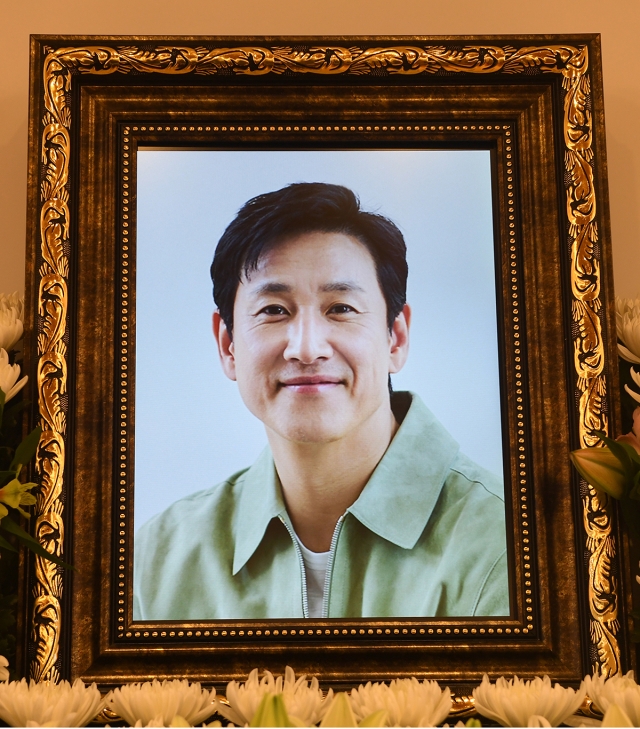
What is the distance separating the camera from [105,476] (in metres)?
0.87

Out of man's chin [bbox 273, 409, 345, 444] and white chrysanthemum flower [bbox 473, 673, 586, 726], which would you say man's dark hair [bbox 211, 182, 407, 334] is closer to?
man's chin [bbox 273, 409, 345, 444]

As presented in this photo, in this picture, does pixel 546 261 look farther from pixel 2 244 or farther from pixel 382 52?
pixel 2 244

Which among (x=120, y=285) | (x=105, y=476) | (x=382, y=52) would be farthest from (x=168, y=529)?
(x=382, y=52)

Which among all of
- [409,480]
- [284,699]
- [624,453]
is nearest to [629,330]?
[624,453]

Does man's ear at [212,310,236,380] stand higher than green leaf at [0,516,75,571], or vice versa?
man's ear at [212,310,236,380]

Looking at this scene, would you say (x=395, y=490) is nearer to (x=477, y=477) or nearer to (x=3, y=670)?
(x=477, y=477)

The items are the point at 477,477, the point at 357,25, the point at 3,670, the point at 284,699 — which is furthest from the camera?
the point at 357,25

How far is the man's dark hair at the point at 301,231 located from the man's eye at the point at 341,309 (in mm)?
37

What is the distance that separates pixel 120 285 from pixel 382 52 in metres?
0.34

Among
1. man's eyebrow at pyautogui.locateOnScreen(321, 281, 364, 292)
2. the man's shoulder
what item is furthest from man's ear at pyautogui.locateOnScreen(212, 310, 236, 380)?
the man's shoulder

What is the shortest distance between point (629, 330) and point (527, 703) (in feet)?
1.19

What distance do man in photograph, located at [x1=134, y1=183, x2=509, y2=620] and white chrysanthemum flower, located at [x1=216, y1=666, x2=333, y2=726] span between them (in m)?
0.12

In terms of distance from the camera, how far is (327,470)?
0.90m

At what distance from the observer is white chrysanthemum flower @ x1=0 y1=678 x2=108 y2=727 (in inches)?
27.7
